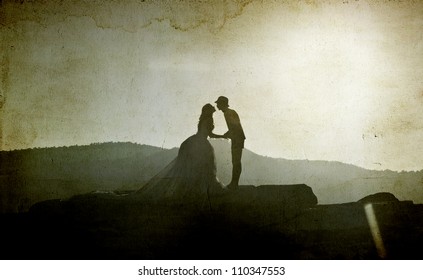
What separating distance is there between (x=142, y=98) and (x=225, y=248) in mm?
2188

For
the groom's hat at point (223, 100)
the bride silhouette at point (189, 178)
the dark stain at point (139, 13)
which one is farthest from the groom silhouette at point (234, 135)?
the dark stain at point (139, 13)

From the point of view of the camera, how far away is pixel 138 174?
6.60m

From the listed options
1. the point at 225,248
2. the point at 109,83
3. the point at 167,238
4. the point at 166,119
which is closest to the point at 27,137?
the point at 109,83

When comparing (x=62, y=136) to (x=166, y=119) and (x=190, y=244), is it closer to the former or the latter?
(x=166, y=119)

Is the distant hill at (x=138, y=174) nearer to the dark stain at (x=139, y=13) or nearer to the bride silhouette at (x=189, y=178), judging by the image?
the bride silhouette at (x=189, y=178)

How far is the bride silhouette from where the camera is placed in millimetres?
6379

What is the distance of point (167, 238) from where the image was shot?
626 centimetres

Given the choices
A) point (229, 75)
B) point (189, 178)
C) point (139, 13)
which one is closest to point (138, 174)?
point (189, 178)

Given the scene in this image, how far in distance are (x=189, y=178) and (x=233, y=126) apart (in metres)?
0.89

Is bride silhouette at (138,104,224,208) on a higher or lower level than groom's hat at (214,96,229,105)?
lower

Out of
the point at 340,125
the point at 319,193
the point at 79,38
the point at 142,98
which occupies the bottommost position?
the point at 319,193

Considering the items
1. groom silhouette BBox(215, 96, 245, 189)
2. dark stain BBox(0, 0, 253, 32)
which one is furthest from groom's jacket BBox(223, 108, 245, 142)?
dark stain BBox(0, 0, 253, 32)

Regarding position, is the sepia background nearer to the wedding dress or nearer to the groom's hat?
the groom's hat

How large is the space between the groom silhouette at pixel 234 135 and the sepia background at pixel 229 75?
3.9 inches
